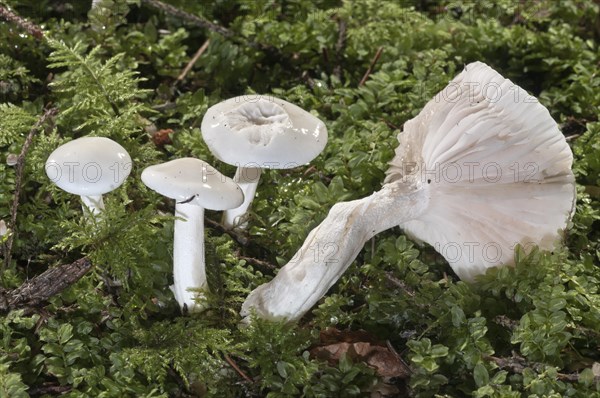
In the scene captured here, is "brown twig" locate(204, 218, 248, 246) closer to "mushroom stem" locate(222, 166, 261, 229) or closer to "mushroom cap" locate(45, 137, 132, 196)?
"mushroom stem" locate(222, 166, 261, 229)

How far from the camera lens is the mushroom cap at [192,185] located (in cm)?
202

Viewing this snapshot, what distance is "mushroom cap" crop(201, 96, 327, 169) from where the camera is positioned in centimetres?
221

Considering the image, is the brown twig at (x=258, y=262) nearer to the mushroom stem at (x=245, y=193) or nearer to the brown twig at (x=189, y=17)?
the mushroom stem at (x=245, y=193)

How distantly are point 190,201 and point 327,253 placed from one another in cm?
53

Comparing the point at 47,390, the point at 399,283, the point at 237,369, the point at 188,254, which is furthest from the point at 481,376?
the point at 47,390

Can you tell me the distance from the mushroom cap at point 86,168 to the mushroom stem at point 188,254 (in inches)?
10.3

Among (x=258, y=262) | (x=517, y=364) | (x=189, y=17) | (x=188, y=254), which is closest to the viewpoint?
(x=517, y=364)

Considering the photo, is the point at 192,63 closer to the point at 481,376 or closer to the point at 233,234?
the point at 233,234

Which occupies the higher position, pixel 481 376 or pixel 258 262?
pixel 481 376

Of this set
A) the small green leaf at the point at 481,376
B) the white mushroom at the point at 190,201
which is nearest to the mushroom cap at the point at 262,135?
the white mushroom at the point at 190,201

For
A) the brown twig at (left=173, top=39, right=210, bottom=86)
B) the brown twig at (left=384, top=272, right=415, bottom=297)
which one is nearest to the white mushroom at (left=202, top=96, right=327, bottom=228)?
the brown twig at (left=384, top=272, right=415, bottom=297)

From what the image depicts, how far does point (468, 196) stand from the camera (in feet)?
7.91

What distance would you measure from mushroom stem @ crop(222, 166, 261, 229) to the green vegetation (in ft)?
0.19

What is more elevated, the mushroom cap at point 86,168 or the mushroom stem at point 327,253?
the mushroom cap at point 86,168
